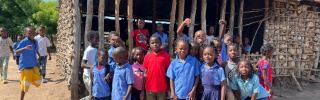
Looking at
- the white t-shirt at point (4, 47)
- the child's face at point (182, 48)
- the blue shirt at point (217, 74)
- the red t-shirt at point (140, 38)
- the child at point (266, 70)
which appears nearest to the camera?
the blue shirt at point (217, 74)

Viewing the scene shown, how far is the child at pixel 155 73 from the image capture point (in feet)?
11.2

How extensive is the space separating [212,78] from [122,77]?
1.05 m

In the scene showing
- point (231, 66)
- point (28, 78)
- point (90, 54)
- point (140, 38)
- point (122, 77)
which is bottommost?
point (28, 78)

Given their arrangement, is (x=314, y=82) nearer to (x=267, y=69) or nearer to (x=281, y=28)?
(x=281, y=28)

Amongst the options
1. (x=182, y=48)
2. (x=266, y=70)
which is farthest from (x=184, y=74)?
(x=266, y=70)

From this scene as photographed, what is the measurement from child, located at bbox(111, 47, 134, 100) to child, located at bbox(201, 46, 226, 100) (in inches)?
33.8

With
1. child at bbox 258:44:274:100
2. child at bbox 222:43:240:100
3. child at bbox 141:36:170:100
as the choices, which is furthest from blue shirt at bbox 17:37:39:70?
child at bbox 258:44:274:100

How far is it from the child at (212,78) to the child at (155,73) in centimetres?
53

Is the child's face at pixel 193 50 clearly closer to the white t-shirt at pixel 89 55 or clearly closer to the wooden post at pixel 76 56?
the white t-shirt at pixel 89 55

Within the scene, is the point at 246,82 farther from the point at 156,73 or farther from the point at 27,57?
the point at 27,57

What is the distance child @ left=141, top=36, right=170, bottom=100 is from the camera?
11.2 ft

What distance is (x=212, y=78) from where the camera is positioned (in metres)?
3.11

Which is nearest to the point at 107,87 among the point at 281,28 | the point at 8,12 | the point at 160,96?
the point at 160,96

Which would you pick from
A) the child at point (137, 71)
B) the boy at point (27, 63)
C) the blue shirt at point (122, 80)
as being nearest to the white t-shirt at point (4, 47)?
the boy at point (27, 63)
